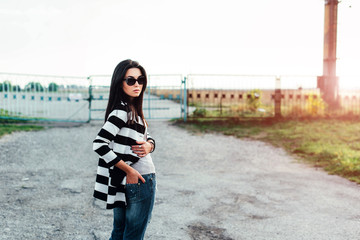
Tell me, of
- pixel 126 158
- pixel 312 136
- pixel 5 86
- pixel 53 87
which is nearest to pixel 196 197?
pixel 126 158

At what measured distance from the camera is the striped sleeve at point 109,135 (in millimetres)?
2443

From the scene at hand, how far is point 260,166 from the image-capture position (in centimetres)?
855

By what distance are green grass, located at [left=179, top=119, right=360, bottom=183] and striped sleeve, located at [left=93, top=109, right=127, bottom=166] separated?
19.6 ft

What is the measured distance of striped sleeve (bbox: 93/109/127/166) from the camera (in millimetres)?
A: 2443

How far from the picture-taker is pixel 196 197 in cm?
589

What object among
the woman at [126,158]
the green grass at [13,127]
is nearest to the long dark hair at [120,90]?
the woman at [126,158]

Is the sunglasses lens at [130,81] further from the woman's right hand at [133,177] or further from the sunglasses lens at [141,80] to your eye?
the woman's right hand at [133,177]

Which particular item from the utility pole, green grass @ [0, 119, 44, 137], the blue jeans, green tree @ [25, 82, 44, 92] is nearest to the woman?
the blue jeans

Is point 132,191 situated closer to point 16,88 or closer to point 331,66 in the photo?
point 16,88

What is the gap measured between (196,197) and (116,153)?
355 cm

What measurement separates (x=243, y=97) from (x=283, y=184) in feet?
37.5

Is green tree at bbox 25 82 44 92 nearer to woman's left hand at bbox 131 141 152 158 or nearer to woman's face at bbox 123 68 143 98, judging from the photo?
woman's face at bbox 123 68 143 98

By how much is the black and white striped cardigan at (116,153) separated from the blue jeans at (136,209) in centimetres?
6

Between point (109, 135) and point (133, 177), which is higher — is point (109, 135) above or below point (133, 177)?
above
